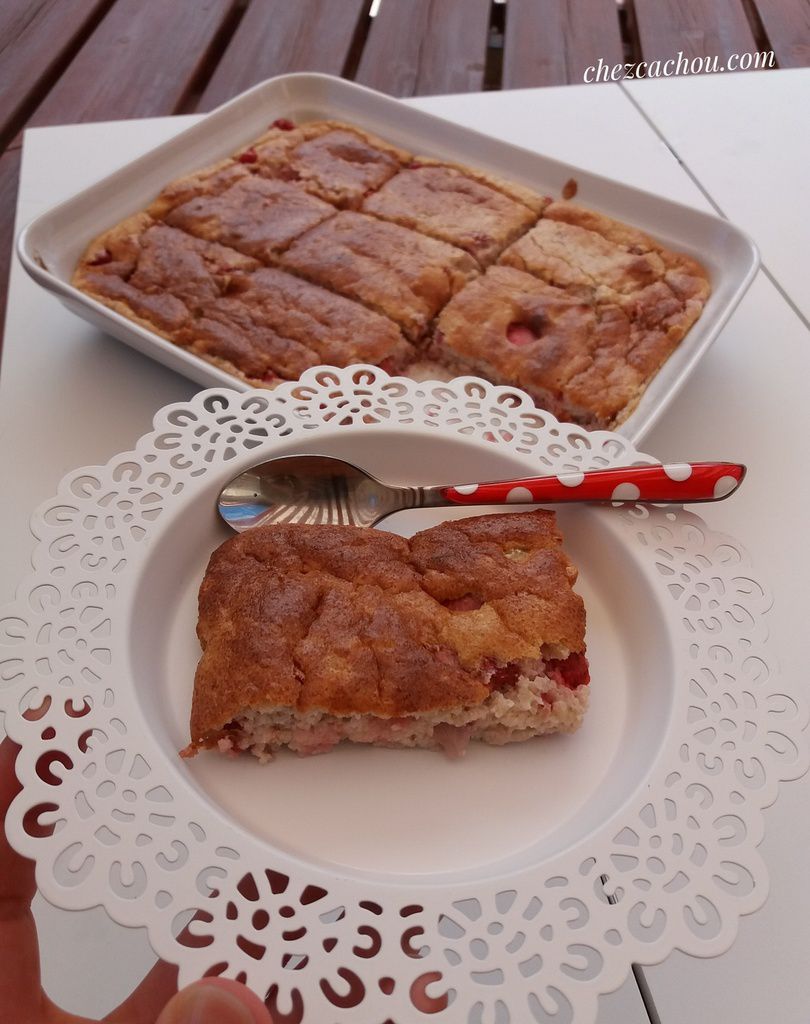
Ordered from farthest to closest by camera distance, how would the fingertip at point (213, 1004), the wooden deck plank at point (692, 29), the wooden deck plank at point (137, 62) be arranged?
the wooden deck plank at point (692, 29), the wooden deck plank at point (137, 62), the fingertip at point (213, 1004)

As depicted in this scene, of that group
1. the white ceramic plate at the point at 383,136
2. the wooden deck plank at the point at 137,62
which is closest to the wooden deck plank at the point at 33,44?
the wooden deck plank at the point at 137,62

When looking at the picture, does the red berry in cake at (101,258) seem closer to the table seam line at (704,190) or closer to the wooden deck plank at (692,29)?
the table seam line at (704,190)

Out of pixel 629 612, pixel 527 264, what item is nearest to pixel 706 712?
pixel 629 612

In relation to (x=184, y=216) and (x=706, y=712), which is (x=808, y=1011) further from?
(x=184, y=216)

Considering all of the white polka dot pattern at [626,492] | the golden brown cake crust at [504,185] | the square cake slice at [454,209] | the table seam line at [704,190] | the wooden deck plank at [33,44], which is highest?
the table seam line at [704,190]

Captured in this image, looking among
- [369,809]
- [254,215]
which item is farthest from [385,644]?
[254,215]
